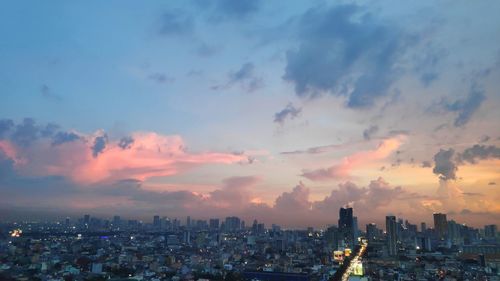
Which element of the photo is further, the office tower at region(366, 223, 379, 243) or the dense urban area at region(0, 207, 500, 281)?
the office tower at region(366, 223, 379, 243)

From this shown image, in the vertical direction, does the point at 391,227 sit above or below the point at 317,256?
above

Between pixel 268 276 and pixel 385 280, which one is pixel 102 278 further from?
pixel 385 280

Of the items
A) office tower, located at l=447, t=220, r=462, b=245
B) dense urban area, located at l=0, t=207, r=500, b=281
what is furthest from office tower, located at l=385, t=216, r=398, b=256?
office tower, located at l=447, t=220, r=462, b=245

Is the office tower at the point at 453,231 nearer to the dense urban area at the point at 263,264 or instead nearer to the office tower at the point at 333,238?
the dense urban area at the point at 263,264

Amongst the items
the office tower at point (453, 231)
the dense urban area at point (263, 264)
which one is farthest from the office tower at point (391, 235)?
the office tower at point (453, 231)

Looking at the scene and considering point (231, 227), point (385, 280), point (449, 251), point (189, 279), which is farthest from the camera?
point (231, 227)

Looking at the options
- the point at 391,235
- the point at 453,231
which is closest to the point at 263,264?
the point at 391,235

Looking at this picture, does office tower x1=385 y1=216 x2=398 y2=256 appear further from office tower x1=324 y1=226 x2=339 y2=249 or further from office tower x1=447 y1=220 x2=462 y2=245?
office tower x1=447 y1=220 x2=462 y2=245

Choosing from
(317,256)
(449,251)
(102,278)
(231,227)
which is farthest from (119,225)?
(102,278)
